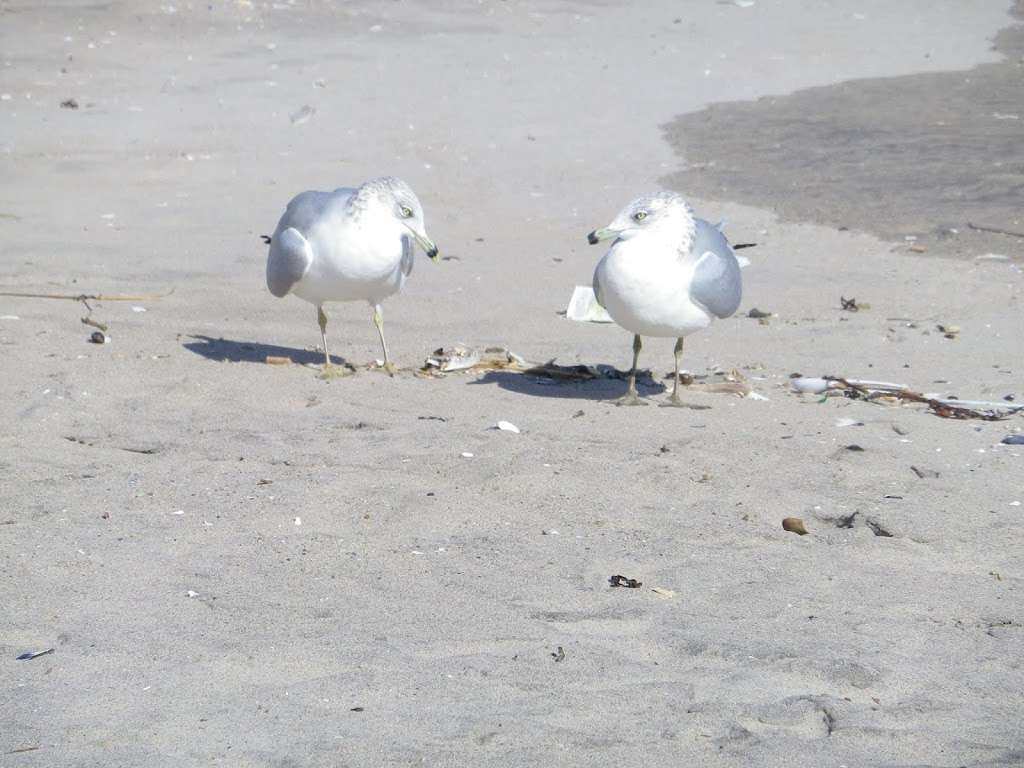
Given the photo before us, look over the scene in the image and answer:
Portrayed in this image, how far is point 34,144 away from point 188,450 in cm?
730

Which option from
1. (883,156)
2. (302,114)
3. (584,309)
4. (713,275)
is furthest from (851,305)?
(302,114)

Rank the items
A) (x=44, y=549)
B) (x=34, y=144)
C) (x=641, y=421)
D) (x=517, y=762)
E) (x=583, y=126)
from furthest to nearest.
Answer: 1. (x=583, y=126)
2. (x=34, y=144)
3. (x=641, y=421)
4. (x=44, y=549)
5. (x=517, y=762)

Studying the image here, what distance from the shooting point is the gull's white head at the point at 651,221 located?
6449mm

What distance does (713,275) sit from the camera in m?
6.57

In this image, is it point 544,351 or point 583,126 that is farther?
point 583,126

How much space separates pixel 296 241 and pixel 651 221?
6.16 feet

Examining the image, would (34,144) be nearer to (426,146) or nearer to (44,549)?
(426,146)

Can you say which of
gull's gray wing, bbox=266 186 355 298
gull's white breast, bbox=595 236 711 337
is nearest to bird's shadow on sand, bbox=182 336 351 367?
gull's gray wing, bbox=266 186 355 298

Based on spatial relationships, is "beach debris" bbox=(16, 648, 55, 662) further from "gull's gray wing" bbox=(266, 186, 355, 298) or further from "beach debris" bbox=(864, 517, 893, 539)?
"gull's gray wing" bbox=(266, 186, 355, 298)

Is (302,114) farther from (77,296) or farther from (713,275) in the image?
(713,275)

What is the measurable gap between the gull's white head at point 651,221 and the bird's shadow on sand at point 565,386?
0.86 metres

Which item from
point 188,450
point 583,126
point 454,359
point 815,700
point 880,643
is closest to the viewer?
point 815,700

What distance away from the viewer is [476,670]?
3742mm

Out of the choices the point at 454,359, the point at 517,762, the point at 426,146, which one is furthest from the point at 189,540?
the point at 426,146
